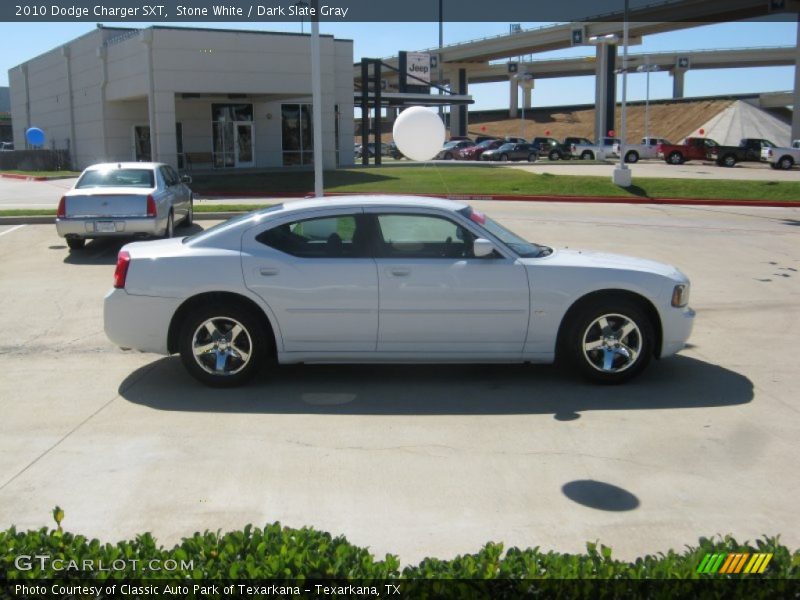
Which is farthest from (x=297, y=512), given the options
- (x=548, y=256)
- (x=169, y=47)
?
(x=169, y=47)

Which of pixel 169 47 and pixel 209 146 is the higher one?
pixel 169 47

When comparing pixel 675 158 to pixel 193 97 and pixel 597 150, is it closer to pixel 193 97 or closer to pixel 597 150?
pixel 597 150

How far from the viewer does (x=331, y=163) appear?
35.2 metres

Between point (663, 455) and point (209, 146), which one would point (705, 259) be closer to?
point (663, 455)

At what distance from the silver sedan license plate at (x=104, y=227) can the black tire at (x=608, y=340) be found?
894 centimetres

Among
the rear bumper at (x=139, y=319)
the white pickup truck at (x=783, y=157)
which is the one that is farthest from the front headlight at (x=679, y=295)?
the white pickup truck at (x=783, y=157)

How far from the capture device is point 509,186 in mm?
27391

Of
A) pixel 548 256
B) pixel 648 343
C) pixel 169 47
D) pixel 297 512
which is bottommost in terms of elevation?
pixel 297 512

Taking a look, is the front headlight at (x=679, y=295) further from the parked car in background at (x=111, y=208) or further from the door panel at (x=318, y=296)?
the parked car in background at (x=111, y=208)

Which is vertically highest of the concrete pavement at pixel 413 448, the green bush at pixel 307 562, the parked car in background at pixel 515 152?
the parked car in background at pixel 515 152

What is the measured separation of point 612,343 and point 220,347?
3.09m

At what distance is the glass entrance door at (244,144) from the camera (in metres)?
39.4

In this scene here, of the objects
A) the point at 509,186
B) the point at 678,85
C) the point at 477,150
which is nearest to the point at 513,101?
the point at 678,85

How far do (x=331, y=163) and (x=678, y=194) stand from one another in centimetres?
1522
